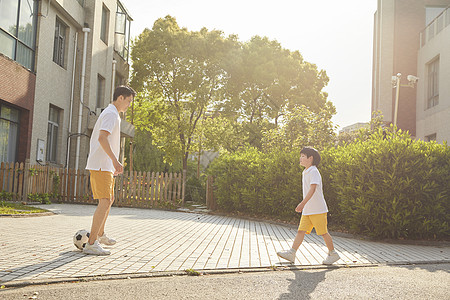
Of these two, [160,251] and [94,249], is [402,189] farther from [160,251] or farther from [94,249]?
[94,249]

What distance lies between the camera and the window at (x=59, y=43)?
1919 cm

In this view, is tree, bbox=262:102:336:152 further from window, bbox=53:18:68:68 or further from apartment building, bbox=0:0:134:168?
window, bbox=53:18:68:68

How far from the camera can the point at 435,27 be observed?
25.5 metres

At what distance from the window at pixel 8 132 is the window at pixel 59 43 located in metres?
3.85

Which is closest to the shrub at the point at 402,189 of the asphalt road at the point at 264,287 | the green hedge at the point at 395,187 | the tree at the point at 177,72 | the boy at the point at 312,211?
the green hedge at the point at 395,187

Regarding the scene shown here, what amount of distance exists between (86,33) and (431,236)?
1676 centimetres

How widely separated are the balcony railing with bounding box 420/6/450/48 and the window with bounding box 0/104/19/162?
67.6ft

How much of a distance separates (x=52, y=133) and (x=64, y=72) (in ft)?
8.71

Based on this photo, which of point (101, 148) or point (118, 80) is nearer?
point (101, 148)

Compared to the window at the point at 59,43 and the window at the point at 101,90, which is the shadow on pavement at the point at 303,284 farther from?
the window at the point at 101,90

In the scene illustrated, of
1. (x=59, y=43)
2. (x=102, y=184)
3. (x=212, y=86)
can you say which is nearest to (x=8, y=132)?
(x=59, y=43)

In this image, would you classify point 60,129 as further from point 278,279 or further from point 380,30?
point 380,30

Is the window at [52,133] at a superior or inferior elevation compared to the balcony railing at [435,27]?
inferior

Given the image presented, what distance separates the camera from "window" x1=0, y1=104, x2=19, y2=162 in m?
15.6
